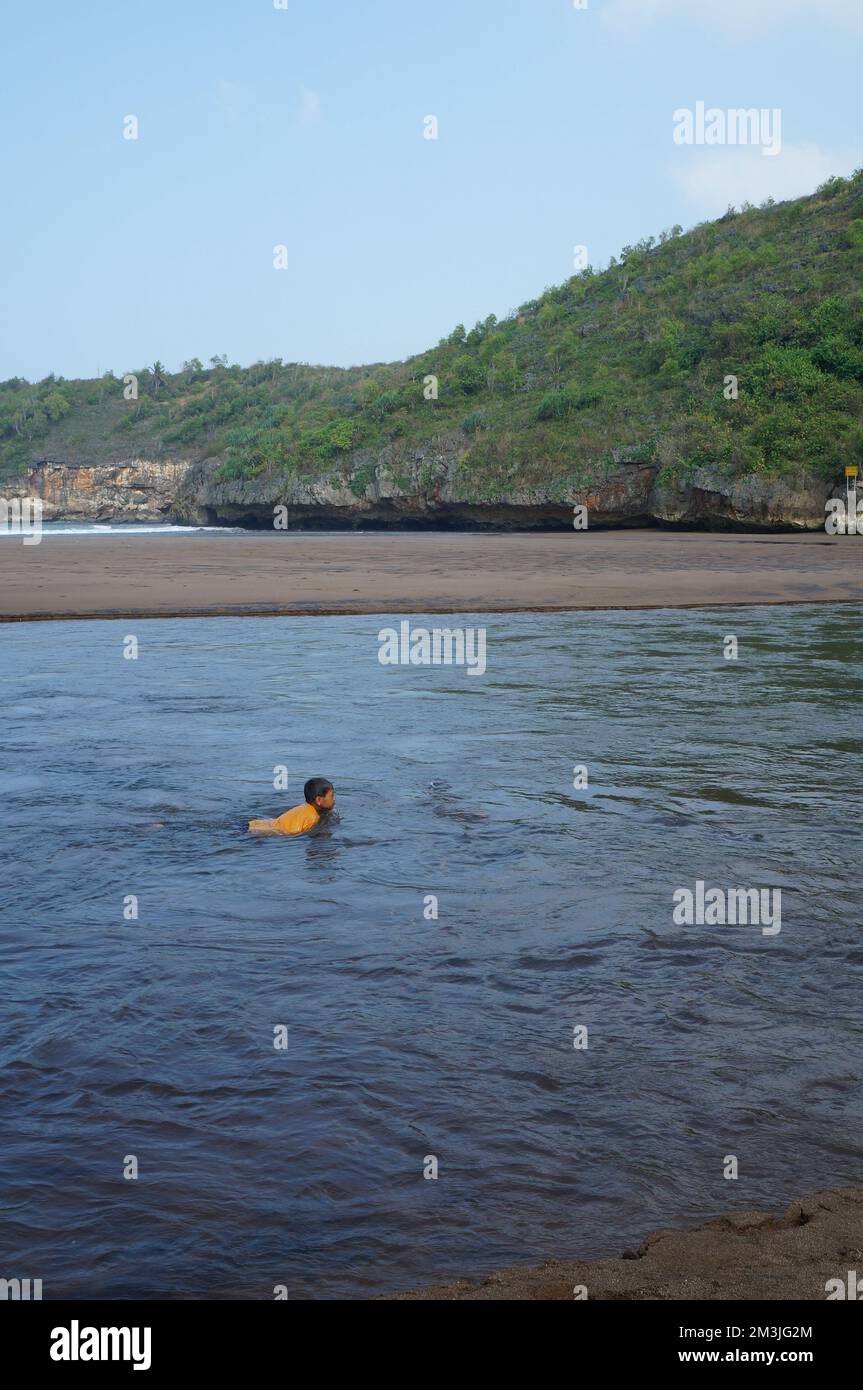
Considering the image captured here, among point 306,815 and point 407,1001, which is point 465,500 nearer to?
point 306,815

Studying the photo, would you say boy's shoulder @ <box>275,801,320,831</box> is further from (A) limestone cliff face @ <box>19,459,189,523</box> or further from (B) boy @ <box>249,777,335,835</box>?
(A) limestone cliff face @ <box>19,459,189,523</box>

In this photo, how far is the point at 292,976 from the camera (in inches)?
203

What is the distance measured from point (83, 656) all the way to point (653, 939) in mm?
11449

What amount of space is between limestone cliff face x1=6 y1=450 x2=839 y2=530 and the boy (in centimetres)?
4141

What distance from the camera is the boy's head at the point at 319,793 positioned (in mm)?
7371

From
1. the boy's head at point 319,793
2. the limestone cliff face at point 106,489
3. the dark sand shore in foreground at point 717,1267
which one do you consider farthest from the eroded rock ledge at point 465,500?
the dark sand shore in foreground at point 717,1267

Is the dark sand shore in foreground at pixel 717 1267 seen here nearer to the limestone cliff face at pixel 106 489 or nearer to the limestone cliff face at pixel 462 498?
the limestone cliff face at pixel 462 498

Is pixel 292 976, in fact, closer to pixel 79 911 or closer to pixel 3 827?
pixel 79 911

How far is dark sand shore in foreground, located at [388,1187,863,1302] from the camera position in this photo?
2.87m

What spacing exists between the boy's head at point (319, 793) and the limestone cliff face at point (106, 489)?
374ft

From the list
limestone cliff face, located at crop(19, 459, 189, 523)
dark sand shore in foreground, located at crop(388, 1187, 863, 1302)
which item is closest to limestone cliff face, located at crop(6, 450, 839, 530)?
limestone cliff face, located at crop(19, 459, 189, 523)

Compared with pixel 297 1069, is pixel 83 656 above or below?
above

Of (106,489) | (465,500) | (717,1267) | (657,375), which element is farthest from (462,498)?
(106,489)

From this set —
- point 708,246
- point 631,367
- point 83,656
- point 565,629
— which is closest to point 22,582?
point 83,656
